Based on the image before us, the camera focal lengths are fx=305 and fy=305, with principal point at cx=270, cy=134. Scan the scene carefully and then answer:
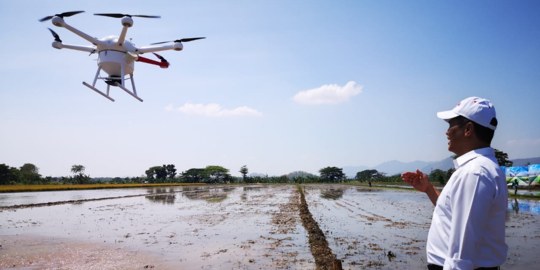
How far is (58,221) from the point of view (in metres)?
16.5

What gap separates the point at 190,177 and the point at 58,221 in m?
73.5

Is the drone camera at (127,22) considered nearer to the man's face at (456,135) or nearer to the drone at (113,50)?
the drone at (113,50)

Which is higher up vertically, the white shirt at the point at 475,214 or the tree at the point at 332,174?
the white shirt at the point at 475,214

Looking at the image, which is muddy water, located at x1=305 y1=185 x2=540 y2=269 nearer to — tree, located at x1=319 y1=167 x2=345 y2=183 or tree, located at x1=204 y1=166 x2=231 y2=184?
tree, located at x1=319 y1=167 x2=345 y2=183

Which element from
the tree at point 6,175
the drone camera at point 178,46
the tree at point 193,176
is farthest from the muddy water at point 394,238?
the tree at point 193,176

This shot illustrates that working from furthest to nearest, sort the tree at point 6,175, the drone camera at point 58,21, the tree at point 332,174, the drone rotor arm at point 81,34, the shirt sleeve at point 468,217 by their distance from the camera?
the tree at point 332,174
the tree at point 6,175
the drone rotor arm at point 81,34
the drone camera at point 58,21
the shirt sleeve at point 468,217

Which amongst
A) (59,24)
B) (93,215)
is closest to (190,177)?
(93,215)

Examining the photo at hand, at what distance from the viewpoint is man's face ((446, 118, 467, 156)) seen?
2109 millimetres

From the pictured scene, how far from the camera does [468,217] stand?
5.61ft

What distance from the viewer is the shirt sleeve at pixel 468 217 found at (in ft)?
5.62

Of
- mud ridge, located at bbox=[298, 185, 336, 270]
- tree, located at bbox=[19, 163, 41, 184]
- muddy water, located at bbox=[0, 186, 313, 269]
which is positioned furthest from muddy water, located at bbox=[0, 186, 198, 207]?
tree, located at bbox=[19, 163, 41, 184]

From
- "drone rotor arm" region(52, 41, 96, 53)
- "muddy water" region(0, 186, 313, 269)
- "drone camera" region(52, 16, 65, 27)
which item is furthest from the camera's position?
"drone rotor arm" region(52, 41, 96, 53)

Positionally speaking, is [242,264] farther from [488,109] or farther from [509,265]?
[488,109]

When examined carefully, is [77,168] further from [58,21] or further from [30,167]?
[58,21]
